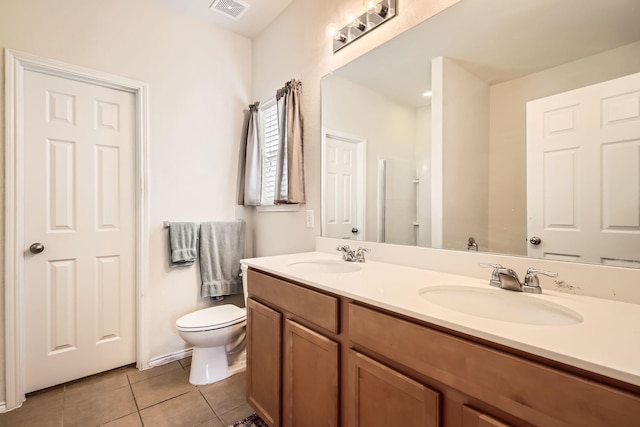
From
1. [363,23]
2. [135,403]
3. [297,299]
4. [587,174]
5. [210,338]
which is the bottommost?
[135,403]

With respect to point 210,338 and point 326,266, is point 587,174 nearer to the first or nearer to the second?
point 326,266

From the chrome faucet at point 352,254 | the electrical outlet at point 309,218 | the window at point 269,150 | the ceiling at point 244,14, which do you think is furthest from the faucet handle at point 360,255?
the ceiling at point 244,14

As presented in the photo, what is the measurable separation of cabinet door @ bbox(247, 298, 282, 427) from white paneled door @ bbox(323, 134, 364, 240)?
0.68 meters

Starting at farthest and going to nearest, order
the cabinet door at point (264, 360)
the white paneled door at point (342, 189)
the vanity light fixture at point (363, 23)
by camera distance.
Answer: the white paneled door at point (342, 189)
the vanity light fixture at point (363, 23)
the cabinet door at point (264, 360)

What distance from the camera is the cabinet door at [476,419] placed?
0.62 metres

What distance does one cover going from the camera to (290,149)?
1.98 metres

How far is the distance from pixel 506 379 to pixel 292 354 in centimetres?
84

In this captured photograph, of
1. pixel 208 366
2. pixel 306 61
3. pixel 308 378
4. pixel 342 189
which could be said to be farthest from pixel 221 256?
pixel 306 61

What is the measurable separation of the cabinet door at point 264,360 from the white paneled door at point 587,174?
44.7 inches

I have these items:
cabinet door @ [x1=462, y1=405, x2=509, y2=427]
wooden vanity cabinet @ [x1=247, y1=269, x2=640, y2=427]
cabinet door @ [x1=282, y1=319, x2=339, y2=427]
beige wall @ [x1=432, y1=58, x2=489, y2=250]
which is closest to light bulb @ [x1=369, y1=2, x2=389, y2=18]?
beige wall @ [x1=432, y1=58, x2=489, y2=250]

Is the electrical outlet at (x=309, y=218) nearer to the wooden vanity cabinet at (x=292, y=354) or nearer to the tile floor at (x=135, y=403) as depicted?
the wooden vanity cabinet at (x=292, y=354)

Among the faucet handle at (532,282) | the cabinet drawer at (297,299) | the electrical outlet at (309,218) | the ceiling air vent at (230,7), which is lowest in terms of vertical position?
the cabinet drawer at (297,299)

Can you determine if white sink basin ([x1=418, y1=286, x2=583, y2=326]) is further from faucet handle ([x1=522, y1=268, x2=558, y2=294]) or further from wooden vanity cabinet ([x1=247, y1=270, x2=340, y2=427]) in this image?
wooden vanity cabinet ([x1=247, y1=270, x2=340, y2=427])

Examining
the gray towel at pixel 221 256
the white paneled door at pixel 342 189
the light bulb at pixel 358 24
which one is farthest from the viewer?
the gray towel at pixel 221 256
